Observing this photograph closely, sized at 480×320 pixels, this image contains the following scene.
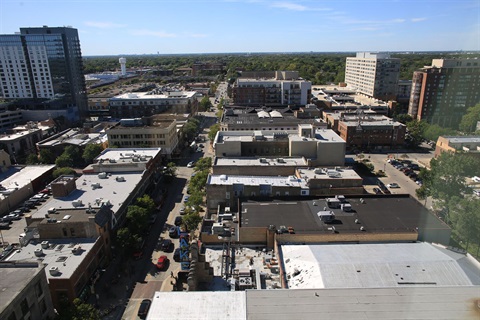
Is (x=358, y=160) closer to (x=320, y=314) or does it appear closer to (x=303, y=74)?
(x=320, y=314)

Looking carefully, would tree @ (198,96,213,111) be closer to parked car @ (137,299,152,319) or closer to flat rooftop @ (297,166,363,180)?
flat rooftop @ (297,166,363,180)

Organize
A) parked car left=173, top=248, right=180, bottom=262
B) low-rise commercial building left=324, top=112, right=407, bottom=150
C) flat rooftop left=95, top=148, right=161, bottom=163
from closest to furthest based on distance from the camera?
parked car left=173, top=248, right=180, bottom=262, flat rooftop left=95, top=148, right=161, bottom=163, low-rise commercial building left=324, top=112, right=407, bottom=150

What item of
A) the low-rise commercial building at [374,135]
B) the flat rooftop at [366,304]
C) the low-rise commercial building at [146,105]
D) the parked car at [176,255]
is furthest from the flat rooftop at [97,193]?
the low-rise commercial building at [146,105]

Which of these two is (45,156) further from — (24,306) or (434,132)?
(434,132)

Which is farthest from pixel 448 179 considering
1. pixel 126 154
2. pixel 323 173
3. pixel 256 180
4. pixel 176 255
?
pixel 126 154

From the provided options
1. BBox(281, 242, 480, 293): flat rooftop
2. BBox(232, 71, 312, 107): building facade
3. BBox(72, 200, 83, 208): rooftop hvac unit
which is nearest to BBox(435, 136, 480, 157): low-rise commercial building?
BBox(281, 242, 480, 293): flat rooftop

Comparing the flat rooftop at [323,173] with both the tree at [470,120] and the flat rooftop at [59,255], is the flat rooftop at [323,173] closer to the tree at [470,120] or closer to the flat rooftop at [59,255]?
the flat rooftop at [59,255]
